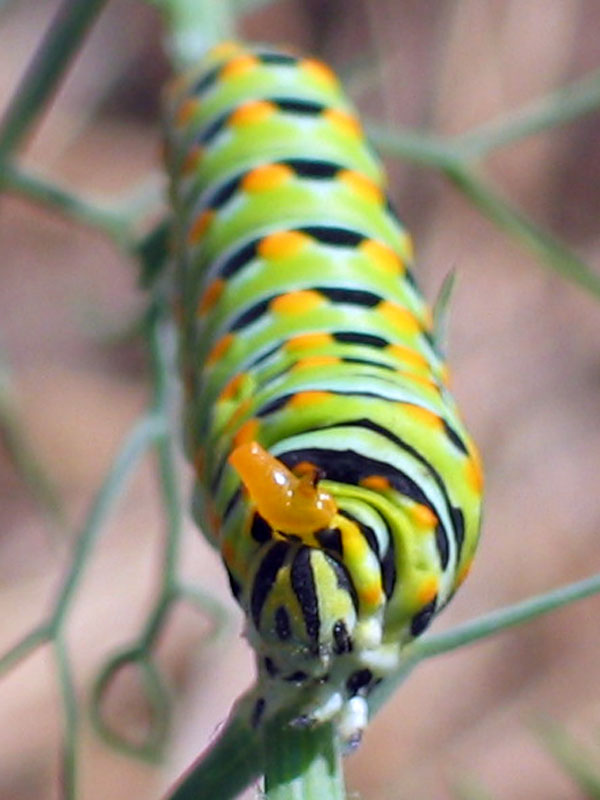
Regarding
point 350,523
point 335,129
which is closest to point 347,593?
point 350,523

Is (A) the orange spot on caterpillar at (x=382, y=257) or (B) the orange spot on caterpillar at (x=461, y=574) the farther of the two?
(A) the orange spot on caterpillar at (x=382, y=257)

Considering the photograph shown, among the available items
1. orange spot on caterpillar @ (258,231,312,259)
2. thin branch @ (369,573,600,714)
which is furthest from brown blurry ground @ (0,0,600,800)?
thin branch @ (369,573,600,714)

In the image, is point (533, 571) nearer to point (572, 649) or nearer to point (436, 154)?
point (572, 649)

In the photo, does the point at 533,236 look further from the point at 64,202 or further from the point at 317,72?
the point at 64,202

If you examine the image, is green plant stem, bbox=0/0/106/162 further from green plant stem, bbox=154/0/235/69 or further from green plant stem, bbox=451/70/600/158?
green plant stem, bbox=451/70/600/158

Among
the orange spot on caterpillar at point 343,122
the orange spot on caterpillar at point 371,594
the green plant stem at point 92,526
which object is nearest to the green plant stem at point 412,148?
the orange spot on caterpillar at point 343,122

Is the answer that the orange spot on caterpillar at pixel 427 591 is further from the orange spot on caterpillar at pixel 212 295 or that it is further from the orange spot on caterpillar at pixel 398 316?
the orange spot on caterpillar at pixel 212 295
